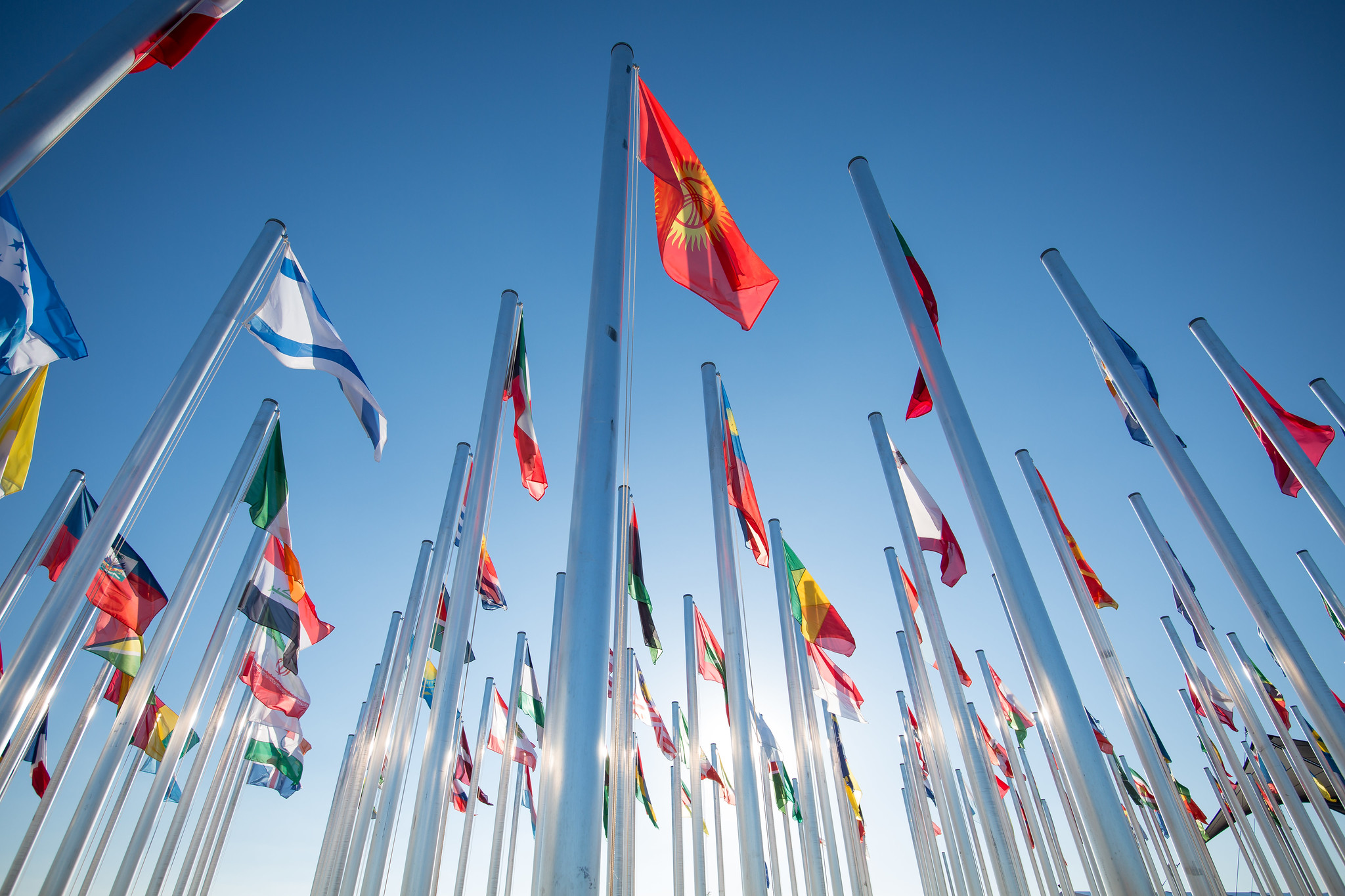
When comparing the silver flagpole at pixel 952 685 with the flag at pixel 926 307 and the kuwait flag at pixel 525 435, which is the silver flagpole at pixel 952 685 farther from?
the kuwait flag at pixel 525 435

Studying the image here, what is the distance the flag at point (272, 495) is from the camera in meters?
9.61

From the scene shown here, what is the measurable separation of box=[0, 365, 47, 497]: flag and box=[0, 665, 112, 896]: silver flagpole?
675cm

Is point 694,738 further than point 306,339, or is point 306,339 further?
point 694,738

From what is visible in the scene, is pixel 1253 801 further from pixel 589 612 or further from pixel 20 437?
pixel 20 437

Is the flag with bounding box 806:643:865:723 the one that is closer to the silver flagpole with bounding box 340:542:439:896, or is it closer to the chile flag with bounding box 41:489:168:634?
the silver flagpole with bounding box 340:542:439:896

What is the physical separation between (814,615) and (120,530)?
10.3m

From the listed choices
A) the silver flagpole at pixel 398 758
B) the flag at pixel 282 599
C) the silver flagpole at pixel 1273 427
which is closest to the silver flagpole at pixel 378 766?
the silver flagpole at pixel 398 758

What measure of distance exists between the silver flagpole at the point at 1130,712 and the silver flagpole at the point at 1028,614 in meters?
5.31

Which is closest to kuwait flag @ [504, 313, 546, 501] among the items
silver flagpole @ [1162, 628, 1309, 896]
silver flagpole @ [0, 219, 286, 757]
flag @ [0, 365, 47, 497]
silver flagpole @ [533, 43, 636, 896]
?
silver flagpole @ [0, 219, 286, 757]

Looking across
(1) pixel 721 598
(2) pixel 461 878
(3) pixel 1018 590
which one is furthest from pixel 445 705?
(2) pixel 461 878

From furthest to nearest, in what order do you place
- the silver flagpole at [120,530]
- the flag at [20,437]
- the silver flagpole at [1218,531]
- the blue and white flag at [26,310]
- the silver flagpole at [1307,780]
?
A: the silver flagpole at [1307,780]
the flag at [20,437]
the silver flagpole at [1218,531]
the silver flagpole at [120,530]
the blue and white flag at [26,310]

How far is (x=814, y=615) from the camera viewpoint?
12570 mm

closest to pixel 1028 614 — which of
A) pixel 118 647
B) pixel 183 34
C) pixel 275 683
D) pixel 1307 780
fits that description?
pixel 183 34

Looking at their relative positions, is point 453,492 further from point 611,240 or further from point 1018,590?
point 1018,590
